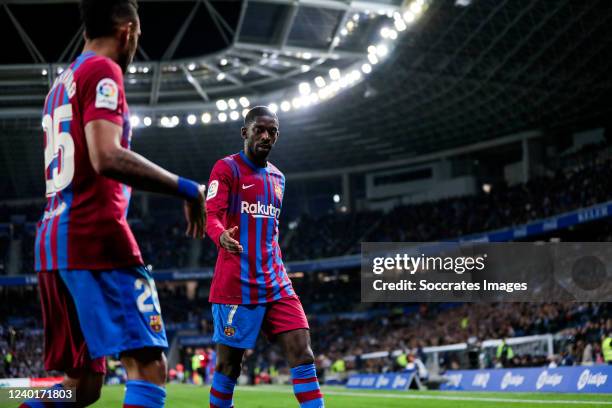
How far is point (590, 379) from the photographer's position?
15.2 m

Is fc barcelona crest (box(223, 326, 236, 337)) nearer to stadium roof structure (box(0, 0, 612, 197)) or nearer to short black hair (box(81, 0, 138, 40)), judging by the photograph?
short black hair (box(81, 0, 138, 40))

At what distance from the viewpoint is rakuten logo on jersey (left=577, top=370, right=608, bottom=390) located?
1484 centimetres

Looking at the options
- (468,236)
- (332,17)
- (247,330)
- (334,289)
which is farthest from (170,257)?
(247,330)

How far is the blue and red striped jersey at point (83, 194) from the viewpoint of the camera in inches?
139

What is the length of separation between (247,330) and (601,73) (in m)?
33.2

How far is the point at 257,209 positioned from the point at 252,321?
2.87ft

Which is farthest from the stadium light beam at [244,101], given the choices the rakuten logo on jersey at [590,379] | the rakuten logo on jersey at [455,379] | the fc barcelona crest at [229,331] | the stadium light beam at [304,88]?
the fc barcelona crest at [229,331]

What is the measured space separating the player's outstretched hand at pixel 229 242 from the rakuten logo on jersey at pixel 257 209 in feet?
2.12

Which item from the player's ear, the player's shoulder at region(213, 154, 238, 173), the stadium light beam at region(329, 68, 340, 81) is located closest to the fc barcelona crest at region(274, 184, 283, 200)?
the player's shoulder at region(213, 154, 238, 173)

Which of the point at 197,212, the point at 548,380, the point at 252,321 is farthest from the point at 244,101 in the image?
the point at 197,212

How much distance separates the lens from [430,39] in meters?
33.3

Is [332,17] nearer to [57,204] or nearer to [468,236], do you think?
[468,236]

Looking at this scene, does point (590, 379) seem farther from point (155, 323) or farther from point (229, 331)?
point (155, 323)

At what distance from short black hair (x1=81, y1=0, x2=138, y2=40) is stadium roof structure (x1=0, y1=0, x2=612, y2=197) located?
25740mm
